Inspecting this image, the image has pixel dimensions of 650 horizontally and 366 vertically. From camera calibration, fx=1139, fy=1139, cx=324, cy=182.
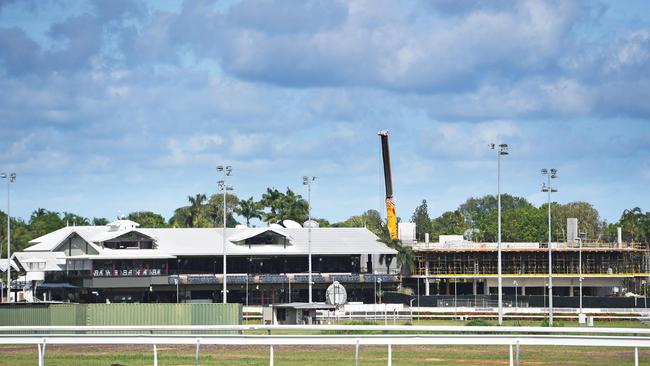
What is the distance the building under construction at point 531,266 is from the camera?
12744 centimetres

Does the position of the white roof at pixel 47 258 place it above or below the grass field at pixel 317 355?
above

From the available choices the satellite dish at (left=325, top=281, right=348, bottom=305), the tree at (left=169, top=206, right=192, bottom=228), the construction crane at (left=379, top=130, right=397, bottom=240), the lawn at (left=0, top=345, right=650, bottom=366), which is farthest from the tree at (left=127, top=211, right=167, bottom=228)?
the lawn at (left=0, top=345, right=650, bottom=366)

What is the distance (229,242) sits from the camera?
384ft

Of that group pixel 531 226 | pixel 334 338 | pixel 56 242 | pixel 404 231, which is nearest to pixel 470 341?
pixel 334 338

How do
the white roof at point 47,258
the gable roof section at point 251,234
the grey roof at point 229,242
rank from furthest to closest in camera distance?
the gable roof section at point 251,234 < the white roof at point 47,258 < the grey roof at point 229,242

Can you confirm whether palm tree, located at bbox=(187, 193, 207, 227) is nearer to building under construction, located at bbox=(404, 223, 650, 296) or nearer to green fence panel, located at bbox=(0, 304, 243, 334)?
building under construction, located at bbox=(404, 223, 650, 296)

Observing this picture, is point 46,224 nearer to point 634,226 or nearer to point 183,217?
point 183,217

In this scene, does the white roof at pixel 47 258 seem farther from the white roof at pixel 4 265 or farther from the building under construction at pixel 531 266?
the building under construction at pixel 531 266

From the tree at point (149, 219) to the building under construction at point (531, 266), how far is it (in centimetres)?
6092

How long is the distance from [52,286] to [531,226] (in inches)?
4163

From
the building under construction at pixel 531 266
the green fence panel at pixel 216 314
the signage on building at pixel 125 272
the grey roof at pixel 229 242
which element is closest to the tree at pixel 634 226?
the building under construction at pixel 531 266

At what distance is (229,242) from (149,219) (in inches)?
2680

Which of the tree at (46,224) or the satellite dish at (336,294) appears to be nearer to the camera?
the satellite dish at (336,294)

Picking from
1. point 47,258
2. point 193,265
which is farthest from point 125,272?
point 47,258
